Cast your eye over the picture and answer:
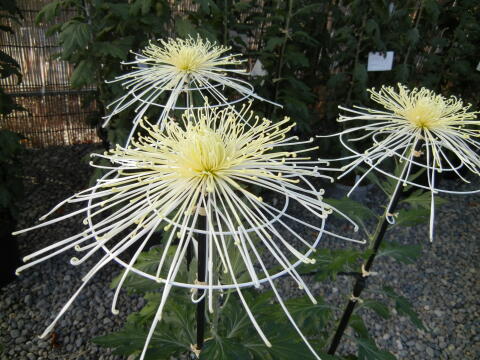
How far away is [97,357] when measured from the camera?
67.9 inches

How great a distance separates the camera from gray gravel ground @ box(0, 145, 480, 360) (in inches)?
71.0

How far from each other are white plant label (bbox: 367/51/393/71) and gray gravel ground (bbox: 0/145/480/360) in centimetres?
117

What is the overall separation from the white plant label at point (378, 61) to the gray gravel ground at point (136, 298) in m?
1.17

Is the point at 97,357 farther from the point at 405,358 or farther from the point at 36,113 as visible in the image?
the point at 36,113

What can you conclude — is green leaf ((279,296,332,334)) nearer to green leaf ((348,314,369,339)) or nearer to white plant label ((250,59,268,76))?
green leaf ((348,314,369,339))

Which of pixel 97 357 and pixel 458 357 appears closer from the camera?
pixel 97 357

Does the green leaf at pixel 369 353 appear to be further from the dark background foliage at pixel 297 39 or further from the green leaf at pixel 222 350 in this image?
the dark background foliage at pixel 297 39

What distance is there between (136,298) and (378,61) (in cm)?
213

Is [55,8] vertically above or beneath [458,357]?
above

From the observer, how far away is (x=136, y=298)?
2039mm

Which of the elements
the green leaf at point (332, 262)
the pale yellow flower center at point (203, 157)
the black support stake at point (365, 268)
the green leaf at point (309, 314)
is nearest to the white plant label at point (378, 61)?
the black support stake at point (365, 268)

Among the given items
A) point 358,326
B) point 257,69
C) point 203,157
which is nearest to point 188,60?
point 203,157

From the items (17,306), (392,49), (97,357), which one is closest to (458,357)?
(97,357)

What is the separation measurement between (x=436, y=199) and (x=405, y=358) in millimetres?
1202
